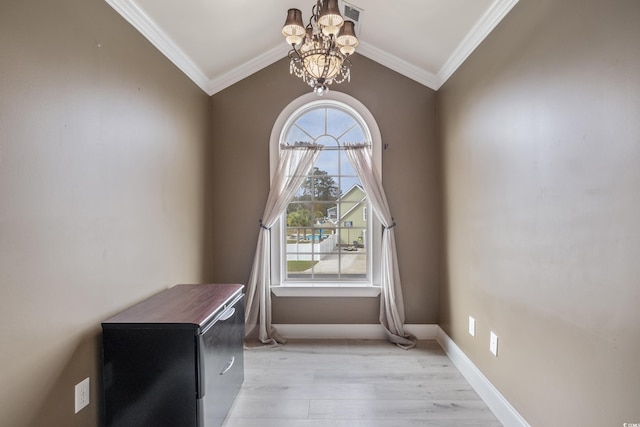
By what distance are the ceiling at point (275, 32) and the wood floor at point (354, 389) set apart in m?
2.51

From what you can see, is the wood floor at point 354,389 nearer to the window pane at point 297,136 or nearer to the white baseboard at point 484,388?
the white baseboard at point 484,388

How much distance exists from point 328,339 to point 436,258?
135 cm

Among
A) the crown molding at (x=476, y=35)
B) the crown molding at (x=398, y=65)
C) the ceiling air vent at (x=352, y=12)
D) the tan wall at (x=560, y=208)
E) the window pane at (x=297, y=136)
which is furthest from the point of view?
the window pane at (x=297, y=136)

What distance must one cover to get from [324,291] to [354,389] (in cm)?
106

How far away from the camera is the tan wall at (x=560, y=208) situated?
1.17 meters

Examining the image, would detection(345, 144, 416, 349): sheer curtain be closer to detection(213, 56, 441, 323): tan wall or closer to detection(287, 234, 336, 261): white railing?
detection(213, 56, 441, 323): tan wall

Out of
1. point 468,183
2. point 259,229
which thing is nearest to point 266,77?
point 259,229

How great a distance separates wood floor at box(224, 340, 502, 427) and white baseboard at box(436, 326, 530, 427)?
5 cm

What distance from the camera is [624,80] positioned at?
1.17 meters

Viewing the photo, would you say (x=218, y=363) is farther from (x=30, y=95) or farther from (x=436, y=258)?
(x=436, y=258)

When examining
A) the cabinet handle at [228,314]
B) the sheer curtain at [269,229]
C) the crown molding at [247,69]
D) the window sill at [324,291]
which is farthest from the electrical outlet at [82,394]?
the crown molding at [247,69]

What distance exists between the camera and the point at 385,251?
127 inches

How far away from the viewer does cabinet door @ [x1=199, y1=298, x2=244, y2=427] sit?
1.66 metres

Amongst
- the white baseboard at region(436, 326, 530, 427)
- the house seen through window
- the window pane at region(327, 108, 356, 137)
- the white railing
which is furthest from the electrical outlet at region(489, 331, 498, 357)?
the window pane at region(327, 108, 356, 137)
